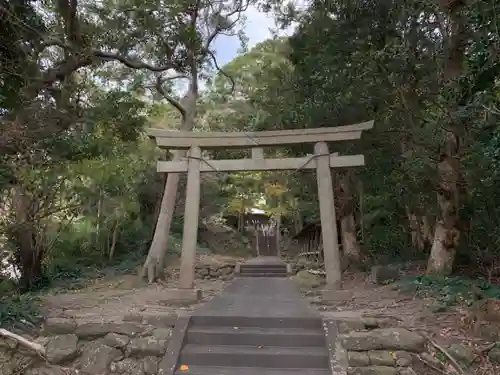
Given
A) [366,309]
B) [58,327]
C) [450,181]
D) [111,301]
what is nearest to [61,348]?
[58,327]

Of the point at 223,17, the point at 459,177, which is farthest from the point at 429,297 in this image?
the point at 223,17

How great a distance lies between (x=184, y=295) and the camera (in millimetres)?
7477

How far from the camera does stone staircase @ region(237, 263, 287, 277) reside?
46.4 feet

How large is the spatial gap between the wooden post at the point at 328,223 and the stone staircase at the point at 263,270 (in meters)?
6.30

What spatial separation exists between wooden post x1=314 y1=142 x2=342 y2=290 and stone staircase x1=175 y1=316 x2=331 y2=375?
2.13 m

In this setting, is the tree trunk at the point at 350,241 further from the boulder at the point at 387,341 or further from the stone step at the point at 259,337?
the boulder at the point at 387,341

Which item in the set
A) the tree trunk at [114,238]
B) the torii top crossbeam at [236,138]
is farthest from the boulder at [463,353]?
the tree trunk at [114,238]

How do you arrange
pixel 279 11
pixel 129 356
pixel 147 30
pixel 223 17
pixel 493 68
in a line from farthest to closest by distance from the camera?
pixel 223 17 → pixel 279 11 → pixel 147 30 → pixel 493 68 → pixel 129 356

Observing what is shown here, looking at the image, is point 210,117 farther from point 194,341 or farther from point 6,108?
point 194,341

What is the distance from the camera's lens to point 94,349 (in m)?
5.30

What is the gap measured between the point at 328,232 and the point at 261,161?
6.24 feet

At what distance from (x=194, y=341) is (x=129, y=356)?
32.7 inches

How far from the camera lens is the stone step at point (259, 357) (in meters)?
4.99

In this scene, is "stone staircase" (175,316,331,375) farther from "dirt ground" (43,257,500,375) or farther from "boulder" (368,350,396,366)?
"dirt ground" (43,257,500,375)
